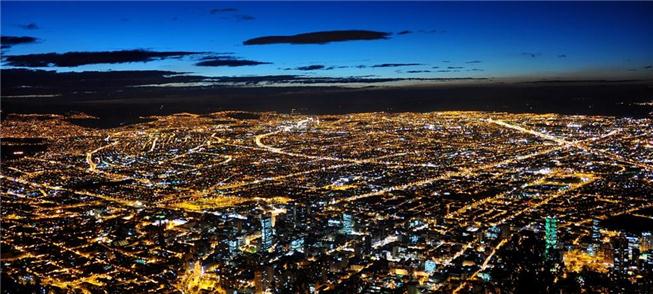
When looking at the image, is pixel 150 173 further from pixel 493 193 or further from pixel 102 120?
pixel 102 120

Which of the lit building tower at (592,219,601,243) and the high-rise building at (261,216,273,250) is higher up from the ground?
the high-rise building at (261,216,273,250)

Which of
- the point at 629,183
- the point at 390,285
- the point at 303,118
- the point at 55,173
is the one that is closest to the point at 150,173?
the point at 55,173

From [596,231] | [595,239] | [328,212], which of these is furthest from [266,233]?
[596,231]

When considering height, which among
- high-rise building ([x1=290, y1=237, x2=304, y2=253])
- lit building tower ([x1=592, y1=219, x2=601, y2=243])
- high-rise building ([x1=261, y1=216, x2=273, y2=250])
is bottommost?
lit building tower ([x1=592, y1=219, x2=601, y2=243])

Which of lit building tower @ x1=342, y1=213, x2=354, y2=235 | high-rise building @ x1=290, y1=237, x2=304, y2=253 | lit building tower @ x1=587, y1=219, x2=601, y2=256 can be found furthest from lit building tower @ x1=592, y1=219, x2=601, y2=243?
high-rise building @ x1=290, y1=237, x2=304, y2=253

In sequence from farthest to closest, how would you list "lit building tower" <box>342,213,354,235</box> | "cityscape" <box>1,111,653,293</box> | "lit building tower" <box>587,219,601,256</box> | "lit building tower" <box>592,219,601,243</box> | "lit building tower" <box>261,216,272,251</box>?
"lit building tower" <box>342,213,354,235</box> → "lit building tower" <box>261,216,272,251</box> → "lit building tower" <box>592,219,601,243</box> → "lit building tower" <box>587,219,601,256</box> → "cityscape" <box>1,111,653,293</box>

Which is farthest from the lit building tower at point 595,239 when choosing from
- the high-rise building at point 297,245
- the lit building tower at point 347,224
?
the high-rise building at point 297,245

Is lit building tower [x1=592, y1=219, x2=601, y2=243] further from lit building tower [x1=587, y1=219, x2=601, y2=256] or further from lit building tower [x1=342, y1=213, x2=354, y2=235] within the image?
lit building tower [x1=342, y1=213, x2=354, y2=235]
